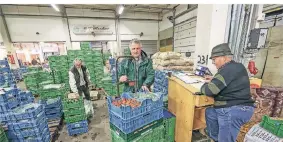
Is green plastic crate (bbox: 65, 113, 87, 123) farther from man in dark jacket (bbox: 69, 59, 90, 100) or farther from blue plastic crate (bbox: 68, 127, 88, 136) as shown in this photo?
man in dark jacket (bbox: 69, 59, 90, 100)

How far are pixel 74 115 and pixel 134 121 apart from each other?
2244 mm

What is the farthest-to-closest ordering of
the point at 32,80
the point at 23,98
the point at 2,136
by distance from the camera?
the point at 32,80, the point at 23,98, the point at 2,136

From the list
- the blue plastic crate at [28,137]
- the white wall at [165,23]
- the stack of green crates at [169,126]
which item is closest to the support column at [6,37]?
the blue plastic crate at [28,137]


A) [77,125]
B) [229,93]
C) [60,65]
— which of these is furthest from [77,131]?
[60,65]

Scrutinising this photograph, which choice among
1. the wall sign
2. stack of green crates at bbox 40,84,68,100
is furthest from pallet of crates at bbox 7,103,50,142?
the wall sign

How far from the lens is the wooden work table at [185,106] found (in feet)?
7.60

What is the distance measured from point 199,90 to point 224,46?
2.50 ft

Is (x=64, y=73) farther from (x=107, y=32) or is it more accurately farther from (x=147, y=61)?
(x=147, y=61)

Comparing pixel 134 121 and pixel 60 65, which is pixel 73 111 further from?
pixel 60 65

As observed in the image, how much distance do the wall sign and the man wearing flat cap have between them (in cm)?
974

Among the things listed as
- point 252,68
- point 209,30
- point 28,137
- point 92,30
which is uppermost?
point 92,30

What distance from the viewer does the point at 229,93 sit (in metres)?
1.98

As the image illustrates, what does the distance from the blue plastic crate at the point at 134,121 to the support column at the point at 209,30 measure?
200cm
